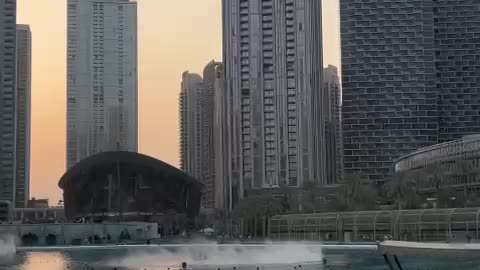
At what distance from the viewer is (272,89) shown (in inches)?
7338

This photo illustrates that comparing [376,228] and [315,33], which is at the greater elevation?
[315,33]

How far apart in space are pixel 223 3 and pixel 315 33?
2381 cm

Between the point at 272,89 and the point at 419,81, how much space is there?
38.7m

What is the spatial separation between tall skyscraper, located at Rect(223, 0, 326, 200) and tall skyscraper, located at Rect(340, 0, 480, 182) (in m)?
20.2

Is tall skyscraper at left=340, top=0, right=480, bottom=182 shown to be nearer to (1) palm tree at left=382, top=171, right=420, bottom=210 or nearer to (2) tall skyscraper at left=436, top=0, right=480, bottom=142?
(2) tall skyscraper at left=436, top=0, right=480, bottom=142

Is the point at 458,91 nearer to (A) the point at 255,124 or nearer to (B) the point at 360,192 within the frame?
(A) the point at 255,124

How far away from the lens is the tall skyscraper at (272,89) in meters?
184

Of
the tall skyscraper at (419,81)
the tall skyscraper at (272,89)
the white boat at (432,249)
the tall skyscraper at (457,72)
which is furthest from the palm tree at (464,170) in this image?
the white boat at (432,249)

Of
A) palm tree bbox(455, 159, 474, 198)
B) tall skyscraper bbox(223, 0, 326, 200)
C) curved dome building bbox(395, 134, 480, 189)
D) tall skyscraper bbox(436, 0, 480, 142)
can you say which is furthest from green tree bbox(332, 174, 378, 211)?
tall skyscraper bbox(436, 0, 480, 142)

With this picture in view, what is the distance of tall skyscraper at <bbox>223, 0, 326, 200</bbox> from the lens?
184 metres

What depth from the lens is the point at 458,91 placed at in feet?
653

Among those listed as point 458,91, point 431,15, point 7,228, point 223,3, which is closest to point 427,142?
point 458,91

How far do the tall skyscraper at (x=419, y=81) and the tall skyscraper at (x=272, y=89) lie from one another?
2018 centimetres

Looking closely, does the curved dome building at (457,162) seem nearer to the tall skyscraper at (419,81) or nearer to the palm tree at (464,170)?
the palm tree at (464,170)
